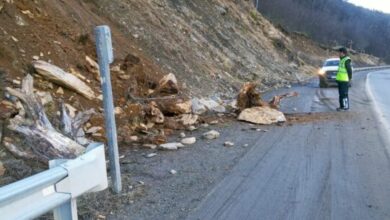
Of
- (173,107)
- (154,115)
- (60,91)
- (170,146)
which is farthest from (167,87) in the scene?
(170,146)

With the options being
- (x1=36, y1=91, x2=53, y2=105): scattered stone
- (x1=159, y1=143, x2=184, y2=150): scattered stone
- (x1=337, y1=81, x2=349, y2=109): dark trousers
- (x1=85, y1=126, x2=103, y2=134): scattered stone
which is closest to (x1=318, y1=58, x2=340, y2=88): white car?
(x1=337, y1=81, x2=349, y2=109): dark trousers

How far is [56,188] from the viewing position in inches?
142

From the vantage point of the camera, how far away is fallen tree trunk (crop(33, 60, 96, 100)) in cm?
896

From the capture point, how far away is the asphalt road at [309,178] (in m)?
5.29

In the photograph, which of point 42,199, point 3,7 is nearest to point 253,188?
point 42,199

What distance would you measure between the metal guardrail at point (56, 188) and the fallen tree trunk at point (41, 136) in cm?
211

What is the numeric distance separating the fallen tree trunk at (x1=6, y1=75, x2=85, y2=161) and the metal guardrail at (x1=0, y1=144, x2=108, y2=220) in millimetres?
2113

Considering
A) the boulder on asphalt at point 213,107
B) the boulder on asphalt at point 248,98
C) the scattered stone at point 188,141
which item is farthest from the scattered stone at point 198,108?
the scattered stone at point 188,141

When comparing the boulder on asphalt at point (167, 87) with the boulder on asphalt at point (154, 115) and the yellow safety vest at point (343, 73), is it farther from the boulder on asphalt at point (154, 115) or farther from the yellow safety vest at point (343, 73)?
the yellow safety vest at point (343, 73)

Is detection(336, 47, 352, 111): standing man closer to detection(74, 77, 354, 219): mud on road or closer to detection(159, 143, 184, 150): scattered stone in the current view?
detection(74, 77, 354, 219): mud on road

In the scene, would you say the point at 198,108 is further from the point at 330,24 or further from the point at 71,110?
the point at 330,24

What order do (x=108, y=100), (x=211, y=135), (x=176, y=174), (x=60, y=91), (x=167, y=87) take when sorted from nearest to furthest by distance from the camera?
(x=108, y=100) < (x=176, y=174) < (x=60, y=91) < (x=211, y=135) < (x=167, y=87)

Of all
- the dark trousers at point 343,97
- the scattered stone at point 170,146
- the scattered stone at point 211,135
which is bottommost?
the dark trousers at point 343,97

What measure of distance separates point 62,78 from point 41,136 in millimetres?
2656
